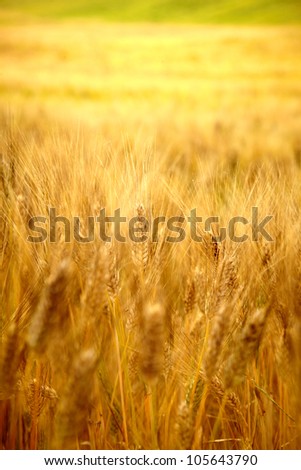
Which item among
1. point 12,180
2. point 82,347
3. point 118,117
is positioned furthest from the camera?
point 118,117

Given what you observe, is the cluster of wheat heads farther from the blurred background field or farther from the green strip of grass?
the green strip of grass

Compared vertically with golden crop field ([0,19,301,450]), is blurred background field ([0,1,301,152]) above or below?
above

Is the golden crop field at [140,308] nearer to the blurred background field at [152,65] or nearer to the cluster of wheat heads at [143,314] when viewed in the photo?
the cluster of wheat heads at [143,314]

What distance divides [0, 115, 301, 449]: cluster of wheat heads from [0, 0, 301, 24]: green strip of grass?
2.63 feet

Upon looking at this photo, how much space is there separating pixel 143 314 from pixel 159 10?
145cm

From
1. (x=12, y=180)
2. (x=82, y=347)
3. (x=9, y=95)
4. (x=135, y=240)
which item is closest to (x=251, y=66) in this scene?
(x=9, y=95)

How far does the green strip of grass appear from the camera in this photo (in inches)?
56.2

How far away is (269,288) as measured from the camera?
0.76 m

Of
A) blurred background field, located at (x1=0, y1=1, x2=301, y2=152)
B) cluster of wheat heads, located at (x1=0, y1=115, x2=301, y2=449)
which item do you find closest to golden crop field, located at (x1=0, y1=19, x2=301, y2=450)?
cluster of wheat heads, located at (x1=0, y1=115, x2=301, y2=449)

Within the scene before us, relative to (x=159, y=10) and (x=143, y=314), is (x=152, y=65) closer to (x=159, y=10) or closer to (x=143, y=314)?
(x=159, y=10)

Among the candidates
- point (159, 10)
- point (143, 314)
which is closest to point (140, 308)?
point (143, 314)
